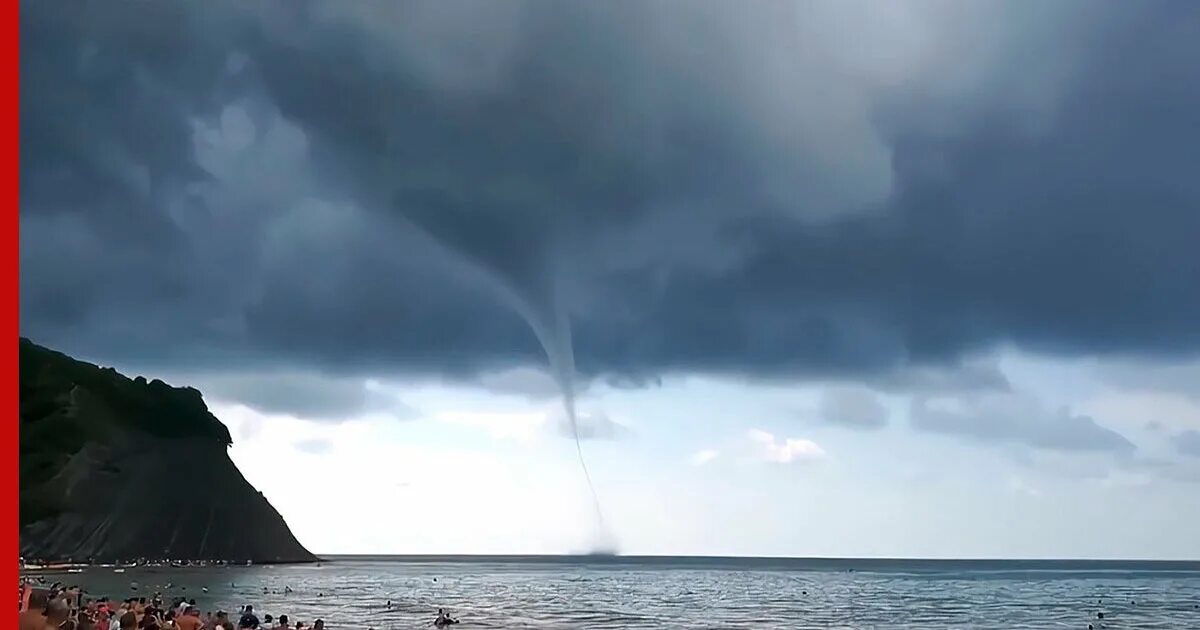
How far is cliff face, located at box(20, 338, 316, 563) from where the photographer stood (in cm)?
14875

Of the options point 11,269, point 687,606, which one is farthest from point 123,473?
point 11,269

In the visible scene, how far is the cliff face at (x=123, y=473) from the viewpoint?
149m

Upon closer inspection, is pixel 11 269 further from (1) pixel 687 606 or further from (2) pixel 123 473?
(2) pixel 123 473

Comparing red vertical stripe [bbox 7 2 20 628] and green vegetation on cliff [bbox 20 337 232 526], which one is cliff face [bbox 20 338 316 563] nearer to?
green vegetation on cliff [bbox 20 337 232 526]

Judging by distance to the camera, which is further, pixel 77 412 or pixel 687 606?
pixel 77 412

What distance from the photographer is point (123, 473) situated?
16925cm

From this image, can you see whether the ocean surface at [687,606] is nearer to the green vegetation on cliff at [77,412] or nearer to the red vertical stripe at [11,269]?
the green vegetation on cliff at [77,412]

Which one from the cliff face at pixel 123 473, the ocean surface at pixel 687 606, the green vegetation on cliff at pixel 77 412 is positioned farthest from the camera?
the cliff face at pixel 123 473

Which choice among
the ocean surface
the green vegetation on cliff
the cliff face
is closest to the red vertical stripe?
the ocean surface

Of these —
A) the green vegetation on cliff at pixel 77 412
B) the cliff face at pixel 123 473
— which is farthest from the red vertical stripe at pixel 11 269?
the cliff face at pixel 123 473

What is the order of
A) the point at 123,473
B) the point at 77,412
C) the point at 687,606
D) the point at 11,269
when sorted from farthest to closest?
the point at 123,473
the point at 77,412
the point at 687,606
the point at 11,269

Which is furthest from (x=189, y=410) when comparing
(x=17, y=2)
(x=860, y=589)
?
(x=17, y=2)

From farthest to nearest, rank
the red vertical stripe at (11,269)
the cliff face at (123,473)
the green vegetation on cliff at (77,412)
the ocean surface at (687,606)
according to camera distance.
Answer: the cliff face at (123,473)
the green vegetation on cliff at (77,412)
the ocean surface at (687,606)
the red vertical stripe at (11,269)

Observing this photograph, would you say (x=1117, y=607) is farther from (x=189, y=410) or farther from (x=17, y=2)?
(x=189, y=410)
